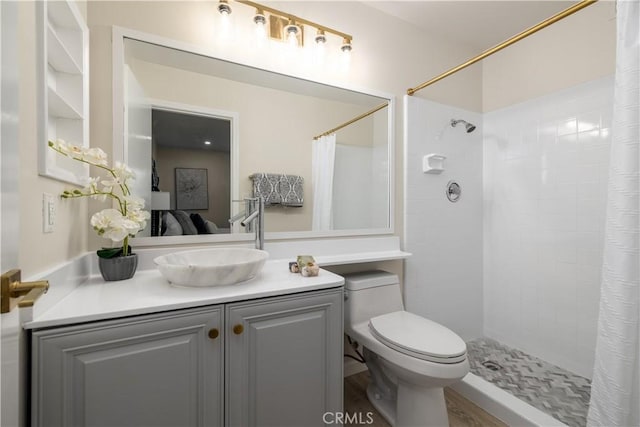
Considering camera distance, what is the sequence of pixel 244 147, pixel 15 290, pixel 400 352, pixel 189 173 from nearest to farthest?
pixel 15 290 < pixel 400 352 < pixel 189 173 < pixel 244 147

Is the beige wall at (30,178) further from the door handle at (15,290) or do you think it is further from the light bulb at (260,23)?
the light bulb at (260,23)

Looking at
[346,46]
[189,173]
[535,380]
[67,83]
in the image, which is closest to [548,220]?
[535,380]

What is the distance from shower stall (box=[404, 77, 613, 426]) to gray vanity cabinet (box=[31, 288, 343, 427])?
1076 millimetres

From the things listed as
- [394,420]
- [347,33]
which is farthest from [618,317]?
[347,33]

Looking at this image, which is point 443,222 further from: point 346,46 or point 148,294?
point 148,294

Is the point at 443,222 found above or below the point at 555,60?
below

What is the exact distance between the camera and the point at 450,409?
1554 millimetres

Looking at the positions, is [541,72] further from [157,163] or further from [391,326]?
[157,163]

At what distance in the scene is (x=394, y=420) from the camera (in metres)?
1.42

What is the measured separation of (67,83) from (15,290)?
960 mm

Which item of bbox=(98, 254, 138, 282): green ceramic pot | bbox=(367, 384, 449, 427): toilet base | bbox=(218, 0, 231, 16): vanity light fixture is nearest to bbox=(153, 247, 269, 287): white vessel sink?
bbox=(98, 254, 138, 282): green ceramic pot

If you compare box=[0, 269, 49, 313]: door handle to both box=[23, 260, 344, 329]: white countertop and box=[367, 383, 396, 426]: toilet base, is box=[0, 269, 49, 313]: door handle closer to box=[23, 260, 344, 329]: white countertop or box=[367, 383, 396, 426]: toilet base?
box=[23, 260, 344, 329]: white countertop

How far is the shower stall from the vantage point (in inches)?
68.3

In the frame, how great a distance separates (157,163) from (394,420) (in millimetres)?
1711
